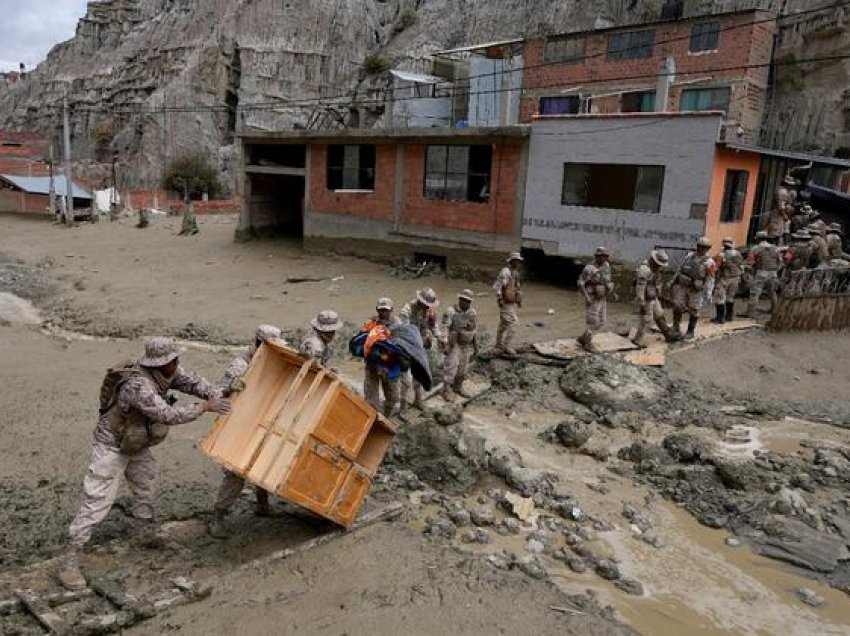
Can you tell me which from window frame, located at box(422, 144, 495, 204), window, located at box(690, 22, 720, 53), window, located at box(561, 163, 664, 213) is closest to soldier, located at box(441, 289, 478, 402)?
window, located at box(561, 163, 664, 213)

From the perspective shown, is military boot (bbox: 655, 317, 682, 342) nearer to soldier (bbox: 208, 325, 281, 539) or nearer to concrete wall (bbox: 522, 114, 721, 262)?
concrete wall (bbox: 522, 114, 721, 262)

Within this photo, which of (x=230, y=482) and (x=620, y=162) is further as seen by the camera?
(x=620, y=162)

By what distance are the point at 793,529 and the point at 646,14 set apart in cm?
3717

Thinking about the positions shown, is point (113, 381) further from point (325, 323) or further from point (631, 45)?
point (631, 45)

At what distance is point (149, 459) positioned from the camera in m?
5.37

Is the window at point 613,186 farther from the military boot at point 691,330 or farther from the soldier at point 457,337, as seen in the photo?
the soldier at point 457,337

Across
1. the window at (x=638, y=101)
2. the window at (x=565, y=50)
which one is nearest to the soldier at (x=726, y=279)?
the window at (x=638, y=101)

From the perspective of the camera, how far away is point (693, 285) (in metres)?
11.7

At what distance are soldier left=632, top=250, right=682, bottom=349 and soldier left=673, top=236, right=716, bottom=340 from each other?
303 mm

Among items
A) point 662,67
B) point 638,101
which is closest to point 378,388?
point 662,67

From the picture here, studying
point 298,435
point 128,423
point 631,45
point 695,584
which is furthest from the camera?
point 631,45

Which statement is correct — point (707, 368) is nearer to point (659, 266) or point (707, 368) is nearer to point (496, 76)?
point (659, 266)

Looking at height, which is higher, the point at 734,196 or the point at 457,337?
the point at 734,196

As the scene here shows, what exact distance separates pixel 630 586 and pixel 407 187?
1580cm
